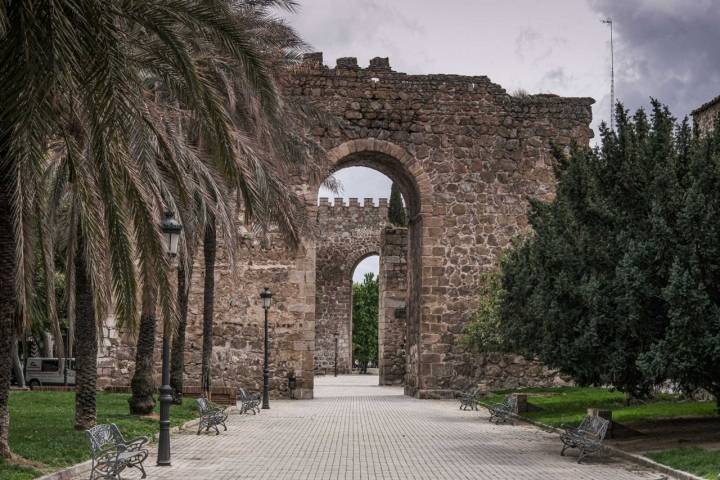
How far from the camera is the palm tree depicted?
7645 millimetres

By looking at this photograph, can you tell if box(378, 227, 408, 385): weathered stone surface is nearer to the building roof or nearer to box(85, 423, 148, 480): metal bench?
the building roof

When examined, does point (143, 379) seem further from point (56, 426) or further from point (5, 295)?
point (5, 295)

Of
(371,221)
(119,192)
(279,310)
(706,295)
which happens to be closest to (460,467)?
(706,295)

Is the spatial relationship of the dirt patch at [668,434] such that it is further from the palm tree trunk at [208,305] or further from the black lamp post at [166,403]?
the palm tree trunk at [208,305]

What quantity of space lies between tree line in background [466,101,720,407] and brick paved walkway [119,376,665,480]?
1.59m

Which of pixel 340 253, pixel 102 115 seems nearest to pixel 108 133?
pixel 102 115

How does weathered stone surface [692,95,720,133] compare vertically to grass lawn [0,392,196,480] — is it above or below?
above

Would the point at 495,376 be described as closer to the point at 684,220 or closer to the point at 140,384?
the point at 140,384

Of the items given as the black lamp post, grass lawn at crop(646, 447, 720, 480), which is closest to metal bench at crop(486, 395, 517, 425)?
grass lawn at crop(646, 447, 720, 480)

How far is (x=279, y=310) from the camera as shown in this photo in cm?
2683

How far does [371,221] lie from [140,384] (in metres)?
31.4

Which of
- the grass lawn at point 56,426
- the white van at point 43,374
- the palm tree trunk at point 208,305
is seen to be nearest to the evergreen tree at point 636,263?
the grass lawn at point 56,426

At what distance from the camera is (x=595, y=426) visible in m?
13.8

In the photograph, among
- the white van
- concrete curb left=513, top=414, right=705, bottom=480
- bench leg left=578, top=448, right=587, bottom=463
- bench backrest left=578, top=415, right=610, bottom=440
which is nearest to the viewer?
concrete curb left=513, top=414, right=705, bottom=480
